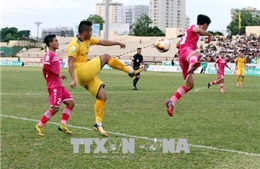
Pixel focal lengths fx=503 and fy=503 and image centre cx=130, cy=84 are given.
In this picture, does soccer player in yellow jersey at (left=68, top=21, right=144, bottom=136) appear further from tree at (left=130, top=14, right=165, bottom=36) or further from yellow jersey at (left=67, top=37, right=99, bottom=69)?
tree at (left=130, top=14, right=165, bottom=36)

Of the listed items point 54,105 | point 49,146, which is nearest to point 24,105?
point 54,105

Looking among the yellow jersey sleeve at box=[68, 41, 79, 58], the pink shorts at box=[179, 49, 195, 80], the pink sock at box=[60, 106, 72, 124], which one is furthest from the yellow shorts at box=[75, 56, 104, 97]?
the pink shorts at box=[179, 49, 195, 80]

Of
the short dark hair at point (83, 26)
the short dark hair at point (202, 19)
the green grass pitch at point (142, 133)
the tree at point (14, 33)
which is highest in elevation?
the tree at point (14, 33)

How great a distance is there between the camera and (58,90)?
1018 centimetres

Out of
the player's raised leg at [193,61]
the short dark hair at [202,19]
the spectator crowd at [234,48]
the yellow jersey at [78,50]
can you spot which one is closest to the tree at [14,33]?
the spectator crowd at [234,48]

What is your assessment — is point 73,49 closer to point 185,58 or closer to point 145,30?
point 185,58

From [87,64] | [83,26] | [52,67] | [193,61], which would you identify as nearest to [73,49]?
[87,64]

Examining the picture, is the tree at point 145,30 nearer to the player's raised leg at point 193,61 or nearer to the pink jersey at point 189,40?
the pink jersey at point 189,40

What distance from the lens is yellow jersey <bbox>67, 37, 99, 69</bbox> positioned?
32.0 feet

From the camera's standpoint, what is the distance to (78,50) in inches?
388

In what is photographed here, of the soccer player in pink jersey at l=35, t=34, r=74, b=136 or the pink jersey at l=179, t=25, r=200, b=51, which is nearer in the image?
the soccer player in pink jersey at l=35, t=34, r=74, b=136

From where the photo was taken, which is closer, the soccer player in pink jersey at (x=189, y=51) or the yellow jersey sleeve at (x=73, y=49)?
the yellow jersey sleeve at (x=73, y=49)

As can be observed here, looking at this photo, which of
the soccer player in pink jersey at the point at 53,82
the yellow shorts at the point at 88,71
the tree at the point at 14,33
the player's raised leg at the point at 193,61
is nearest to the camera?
the yellow shorts at the point at 88,71

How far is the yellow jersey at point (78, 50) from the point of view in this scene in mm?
9766
